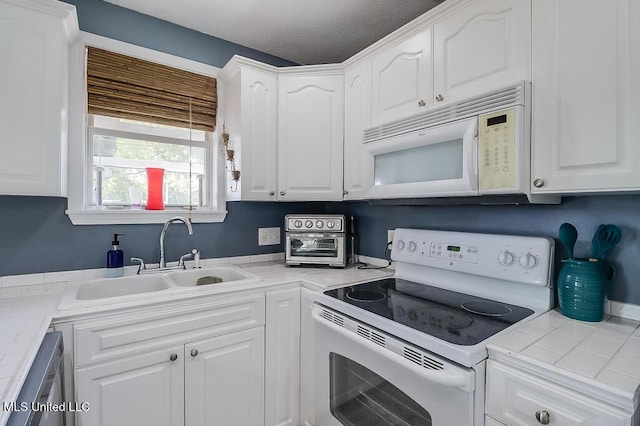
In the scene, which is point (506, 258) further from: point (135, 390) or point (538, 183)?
point (135, 390)

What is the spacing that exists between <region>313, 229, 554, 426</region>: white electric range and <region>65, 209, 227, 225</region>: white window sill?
1021mm

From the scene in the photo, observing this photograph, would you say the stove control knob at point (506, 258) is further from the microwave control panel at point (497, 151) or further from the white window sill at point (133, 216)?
the white window sill at point (133, 216)

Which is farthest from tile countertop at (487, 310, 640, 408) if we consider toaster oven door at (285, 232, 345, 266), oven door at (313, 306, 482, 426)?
toaster oven door at (285, 232, 345, 266)

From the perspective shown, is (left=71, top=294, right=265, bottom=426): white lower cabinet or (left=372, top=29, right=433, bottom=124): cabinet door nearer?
(left=71, top=294, right=265, bottom=426): white lower cabinet

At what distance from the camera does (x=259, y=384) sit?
157cm

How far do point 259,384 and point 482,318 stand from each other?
112 centimetres

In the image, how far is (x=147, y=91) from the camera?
1.86 meters

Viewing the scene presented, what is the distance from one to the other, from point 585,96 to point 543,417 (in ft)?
3.15

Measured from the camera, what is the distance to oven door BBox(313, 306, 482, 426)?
2.95 feet

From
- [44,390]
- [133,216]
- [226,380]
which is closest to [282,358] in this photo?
[226,380]

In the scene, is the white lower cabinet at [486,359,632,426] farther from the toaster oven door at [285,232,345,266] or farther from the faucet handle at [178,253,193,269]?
the faucet handle at [178,253,193,269]

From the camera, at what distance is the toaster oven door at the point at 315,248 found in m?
1.99

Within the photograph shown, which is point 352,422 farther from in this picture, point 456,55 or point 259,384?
point 456,55

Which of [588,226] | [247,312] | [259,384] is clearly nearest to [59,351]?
[247,312]
